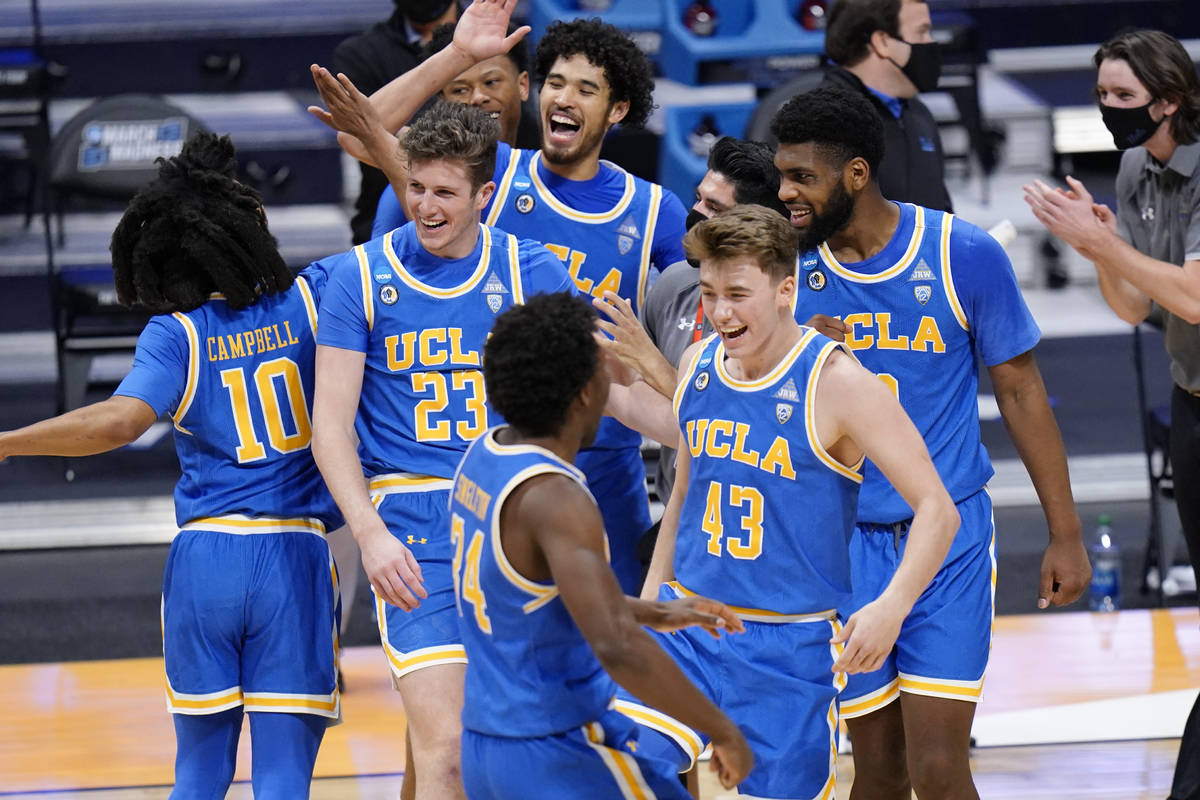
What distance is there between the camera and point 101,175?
26.0 ft

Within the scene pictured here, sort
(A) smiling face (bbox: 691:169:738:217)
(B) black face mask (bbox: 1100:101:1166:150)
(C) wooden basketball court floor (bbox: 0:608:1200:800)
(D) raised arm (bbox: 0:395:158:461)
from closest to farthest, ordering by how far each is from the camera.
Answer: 1. (D) raised arm (bbox: 0:395:158:461)
2. (A) smiling face (bbox: 691:169:738:217)
3. (B) black face mask (bbox: 1100:101:1166:150)
4. (C) wooden basketball court floor (bbox: 0:608:1200:800)

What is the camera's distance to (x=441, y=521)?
12.7 ft

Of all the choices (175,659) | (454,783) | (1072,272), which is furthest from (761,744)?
(1072,272)

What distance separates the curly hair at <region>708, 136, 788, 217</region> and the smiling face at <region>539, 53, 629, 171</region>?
0.43 m

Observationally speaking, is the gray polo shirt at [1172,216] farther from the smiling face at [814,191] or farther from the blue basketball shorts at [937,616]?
the smiling face at [814,191]

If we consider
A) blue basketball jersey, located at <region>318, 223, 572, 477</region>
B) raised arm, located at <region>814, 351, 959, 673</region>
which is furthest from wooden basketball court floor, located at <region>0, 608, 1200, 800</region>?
raised arm, located at <region>814, 351, 959, 673</region>

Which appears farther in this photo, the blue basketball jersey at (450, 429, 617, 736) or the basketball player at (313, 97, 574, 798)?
the basketball player at (313, 97, 574, 798)

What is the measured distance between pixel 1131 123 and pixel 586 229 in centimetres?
151

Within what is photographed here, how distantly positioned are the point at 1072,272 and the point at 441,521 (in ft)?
24.2

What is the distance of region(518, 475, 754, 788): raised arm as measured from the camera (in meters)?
2.82

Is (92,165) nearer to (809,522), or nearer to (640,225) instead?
(640,225)

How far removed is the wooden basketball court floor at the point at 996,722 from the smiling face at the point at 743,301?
80.4 inches

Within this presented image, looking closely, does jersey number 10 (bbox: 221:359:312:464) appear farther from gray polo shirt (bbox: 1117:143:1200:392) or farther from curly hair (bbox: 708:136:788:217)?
gray polo shirt (bbox: 1117:143:1200:392)

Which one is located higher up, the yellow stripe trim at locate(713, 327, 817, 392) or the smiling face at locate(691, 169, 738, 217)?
the smiling face at locate(691, 169, 738, 217)
